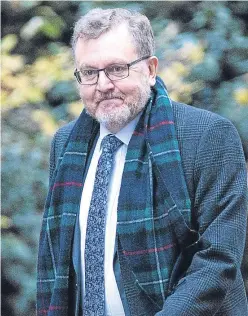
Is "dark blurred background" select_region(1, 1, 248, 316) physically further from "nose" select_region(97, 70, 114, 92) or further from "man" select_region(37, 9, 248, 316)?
"nose" select_region(97, 70, 114, 92)

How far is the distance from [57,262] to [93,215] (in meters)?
0.24

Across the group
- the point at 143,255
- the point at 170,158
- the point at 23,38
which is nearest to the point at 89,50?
the point at 170,158

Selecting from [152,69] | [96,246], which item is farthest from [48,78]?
[96,246]

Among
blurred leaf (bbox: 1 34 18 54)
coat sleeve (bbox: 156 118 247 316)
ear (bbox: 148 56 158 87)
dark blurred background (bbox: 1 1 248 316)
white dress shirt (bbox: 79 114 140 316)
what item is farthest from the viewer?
blurred leaf (bbox: 1 34 18 54)

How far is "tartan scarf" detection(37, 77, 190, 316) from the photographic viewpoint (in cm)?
292

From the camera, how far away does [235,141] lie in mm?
2967

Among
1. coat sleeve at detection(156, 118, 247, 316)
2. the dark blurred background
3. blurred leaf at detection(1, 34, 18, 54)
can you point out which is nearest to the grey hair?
coat sleeve at detection(156, 118, 247, 316)

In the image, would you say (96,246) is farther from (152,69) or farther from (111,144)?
(152,69)

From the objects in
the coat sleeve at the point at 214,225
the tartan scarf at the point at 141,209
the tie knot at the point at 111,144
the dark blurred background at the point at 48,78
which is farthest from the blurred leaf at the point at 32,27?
the coat sleeve at the point at 214,225

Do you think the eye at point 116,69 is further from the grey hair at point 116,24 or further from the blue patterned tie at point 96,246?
the blue patterned tie at point 96,246

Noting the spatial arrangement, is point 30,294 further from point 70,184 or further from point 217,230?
point 217,230

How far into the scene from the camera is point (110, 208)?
3066mm

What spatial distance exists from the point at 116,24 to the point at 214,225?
725 mm

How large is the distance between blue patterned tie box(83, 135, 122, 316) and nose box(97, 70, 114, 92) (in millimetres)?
250
